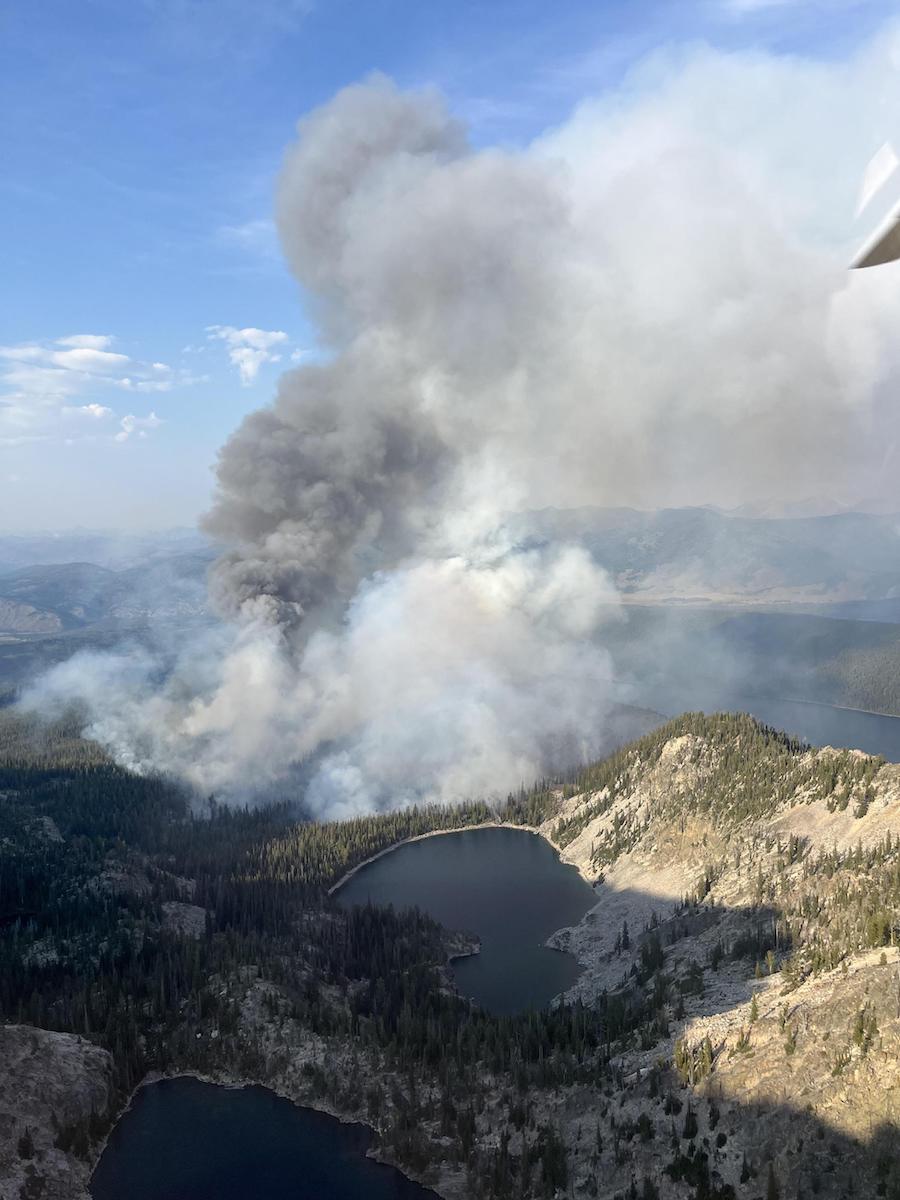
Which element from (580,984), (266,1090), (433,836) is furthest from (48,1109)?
(433,836)

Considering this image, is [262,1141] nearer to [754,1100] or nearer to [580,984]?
[580,984]

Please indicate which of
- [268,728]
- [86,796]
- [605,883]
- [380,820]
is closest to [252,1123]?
[605,883]

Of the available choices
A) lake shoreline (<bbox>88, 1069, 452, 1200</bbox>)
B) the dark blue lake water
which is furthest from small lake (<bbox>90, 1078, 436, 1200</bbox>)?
lake shoreline (<bbox>88, 1069, 452, 1200</bbox>)

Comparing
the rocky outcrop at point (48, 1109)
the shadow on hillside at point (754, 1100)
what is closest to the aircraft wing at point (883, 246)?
the shadow on hillside at point (754, 1100)

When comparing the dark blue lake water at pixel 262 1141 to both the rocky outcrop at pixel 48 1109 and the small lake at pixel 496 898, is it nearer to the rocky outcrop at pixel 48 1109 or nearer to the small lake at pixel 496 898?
the small lake at pixel 496 898

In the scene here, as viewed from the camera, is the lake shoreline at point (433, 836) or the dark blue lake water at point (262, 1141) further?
the lake shoreline at point (433, 836)
